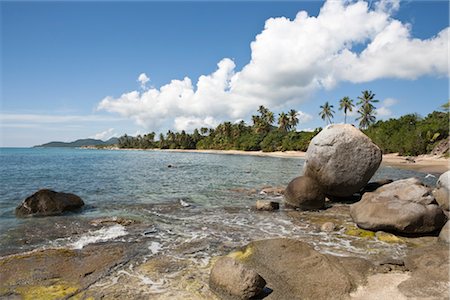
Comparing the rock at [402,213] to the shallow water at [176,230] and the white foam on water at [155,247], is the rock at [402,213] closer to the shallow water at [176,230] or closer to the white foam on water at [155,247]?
the shallow water at [176,230]

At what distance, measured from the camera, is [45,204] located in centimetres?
1448

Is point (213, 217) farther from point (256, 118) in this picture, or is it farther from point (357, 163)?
point (256, 118)

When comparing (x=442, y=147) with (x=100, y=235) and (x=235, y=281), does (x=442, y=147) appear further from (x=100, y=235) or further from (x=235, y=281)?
(x=235, y=281)

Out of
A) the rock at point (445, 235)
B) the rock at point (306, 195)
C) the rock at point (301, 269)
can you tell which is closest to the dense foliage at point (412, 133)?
the rock at point (306, 195)

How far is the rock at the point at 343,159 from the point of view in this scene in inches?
627

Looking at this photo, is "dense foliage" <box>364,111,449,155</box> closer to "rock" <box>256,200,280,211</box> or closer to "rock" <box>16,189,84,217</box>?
"rock" <box>256,200,280,211</box>

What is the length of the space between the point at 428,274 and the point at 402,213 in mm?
3944

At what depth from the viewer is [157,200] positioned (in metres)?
18.5

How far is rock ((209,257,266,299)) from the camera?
628cm

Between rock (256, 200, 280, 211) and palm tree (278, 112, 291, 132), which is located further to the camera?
palm tree (278, 112, 291, 132)

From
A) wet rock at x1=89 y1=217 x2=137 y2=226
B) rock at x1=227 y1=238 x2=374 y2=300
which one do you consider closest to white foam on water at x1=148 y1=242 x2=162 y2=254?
rock at x1=227 y1=238 x2=374 y2=300

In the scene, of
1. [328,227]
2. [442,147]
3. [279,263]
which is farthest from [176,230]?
[442,147]

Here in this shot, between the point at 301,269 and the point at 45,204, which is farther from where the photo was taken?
the point at 45,204

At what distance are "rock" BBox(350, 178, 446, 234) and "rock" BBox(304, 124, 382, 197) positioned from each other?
146 inches
